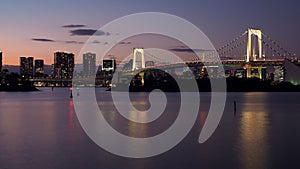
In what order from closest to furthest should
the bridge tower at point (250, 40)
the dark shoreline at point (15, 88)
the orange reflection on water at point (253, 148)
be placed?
the orange reflection on water at point (253, 148) < the bridge tower at point (250, 40) < the dark shoreline at point (15, 88)

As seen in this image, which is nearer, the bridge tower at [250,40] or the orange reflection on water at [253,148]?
the orange reflection on water at [253,148]

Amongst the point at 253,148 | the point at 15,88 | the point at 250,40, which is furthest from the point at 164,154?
the point at 15,88

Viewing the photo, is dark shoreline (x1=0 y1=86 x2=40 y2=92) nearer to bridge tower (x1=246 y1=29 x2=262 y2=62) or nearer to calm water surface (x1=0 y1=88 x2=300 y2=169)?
bridge tower (x1=246 y1=29 x2=262 y2=62)

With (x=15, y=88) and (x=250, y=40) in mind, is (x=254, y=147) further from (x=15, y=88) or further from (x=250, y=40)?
(x=15, y=88)

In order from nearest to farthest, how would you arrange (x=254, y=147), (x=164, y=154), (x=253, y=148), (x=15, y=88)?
1. (x=164, y=154)
2. (x=253, y=148)
3. (x=254, y=147)
4. (x=15, y=88)

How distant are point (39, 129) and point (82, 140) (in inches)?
145

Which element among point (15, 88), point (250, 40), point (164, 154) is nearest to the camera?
point (164, 154)

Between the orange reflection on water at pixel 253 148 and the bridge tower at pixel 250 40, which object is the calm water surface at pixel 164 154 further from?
the bridge tower at pixel 250 40

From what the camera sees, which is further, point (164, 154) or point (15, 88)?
point (15, 88)

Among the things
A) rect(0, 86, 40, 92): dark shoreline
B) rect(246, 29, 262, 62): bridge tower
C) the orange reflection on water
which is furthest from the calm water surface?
rect(0, 86, 40, 92): dark shoreline

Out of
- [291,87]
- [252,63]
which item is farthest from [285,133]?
[291,87]

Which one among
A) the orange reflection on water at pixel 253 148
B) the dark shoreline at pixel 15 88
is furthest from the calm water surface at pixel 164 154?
the dark shoreline at pixel 15 88

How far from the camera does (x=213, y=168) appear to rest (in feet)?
26.5

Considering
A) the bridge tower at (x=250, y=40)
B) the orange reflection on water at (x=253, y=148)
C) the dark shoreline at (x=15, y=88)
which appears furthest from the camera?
the dark shoreline at (x=15, y=88)
